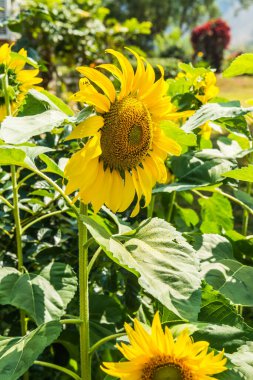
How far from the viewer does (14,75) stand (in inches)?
59.0

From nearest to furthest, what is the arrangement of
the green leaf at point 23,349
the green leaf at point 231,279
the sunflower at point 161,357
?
the sunflower at point 161,357 → the green leaf at point 23,349 → the green leaf at point 231,279

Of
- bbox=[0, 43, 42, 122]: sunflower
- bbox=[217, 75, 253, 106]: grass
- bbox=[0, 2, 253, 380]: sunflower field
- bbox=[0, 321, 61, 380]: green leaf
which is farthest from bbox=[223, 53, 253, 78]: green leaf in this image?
bbox=[217, 75, 253, 106]: grass

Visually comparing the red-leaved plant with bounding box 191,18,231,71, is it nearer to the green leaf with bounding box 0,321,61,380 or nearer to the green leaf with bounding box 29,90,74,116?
the green leaf with bounding box 29,90,74,116

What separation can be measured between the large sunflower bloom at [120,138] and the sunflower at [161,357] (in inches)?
10.1

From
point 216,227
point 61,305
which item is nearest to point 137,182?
point 61,305

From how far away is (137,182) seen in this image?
1179 millimetres

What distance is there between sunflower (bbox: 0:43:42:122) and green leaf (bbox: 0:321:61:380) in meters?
0.52

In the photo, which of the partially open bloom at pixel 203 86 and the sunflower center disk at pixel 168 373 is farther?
the partially open bloom at pixel 203 86

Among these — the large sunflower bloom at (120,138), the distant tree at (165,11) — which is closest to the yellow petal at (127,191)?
the large sunflower bloom at (120,138)

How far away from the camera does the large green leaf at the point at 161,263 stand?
3.10ft

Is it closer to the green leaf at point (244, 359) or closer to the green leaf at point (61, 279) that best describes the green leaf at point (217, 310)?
the green leaf at point (244, 359)

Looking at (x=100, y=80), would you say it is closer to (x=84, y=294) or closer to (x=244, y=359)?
(x=84, y=294)

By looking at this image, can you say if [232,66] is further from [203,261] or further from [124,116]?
[203,261]

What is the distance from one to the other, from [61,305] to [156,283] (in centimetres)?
37
